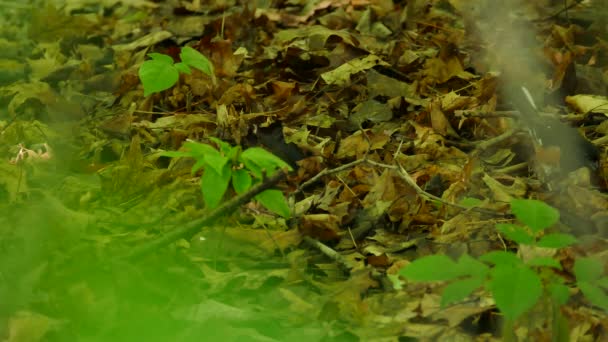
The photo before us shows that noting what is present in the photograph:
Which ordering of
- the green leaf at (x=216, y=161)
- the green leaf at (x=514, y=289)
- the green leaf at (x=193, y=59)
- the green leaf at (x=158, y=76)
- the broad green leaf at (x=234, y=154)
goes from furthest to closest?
the green leaf at (x=193, y=59), the green leaf at (x=158, y=76), the broad green leaf at (x=234, y=154), the green leaf at (x=216, y=161), the green leaf at (x=514, y=289)

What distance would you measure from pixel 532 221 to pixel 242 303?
37.5 inches

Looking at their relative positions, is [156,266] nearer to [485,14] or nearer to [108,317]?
[108,317]

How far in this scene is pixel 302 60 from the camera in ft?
12.9

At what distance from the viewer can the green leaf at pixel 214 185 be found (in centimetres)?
229

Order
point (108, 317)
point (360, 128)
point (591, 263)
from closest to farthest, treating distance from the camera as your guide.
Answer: point (591, 263) → point (108, 317) → point (360, 128)

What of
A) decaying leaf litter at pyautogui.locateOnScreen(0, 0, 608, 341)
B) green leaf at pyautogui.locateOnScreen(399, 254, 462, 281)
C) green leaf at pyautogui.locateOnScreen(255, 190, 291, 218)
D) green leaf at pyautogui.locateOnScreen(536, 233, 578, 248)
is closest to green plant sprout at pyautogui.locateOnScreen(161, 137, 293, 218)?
green leaf at pyautogui.locateOnScreen(255, 190, 291, 218)

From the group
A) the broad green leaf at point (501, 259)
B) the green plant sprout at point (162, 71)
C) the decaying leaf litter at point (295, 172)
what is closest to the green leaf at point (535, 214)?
the broad green leaf at point (501, 259)

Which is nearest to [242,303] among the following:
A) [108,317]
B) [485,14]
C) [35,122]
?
[108,317]

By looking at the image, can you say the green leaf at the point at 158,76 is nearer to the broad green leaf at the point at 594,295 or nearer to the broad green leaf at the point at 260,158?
the broad green leaf at the point at 260,158

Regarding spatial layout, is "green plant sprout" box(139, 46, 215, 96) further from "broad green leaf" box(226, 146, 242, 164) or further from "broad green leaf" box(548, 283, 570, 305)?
"broad green leaf" box(548, 283, 570, 305)

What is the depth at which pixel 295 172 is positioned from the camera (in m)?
3.15

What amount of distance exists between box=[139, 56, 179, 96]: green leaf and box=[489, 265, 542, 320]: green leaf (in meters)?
1.61

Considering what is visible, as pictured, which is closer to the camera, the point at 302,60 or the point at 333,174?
the point at 333,174

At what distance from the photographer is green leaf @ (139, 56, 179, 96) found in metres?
2.94
